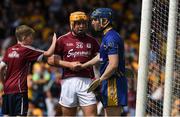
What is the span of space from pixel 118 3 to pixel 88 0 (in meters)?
0.79

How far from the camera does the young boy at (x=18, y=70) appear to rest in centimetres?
930

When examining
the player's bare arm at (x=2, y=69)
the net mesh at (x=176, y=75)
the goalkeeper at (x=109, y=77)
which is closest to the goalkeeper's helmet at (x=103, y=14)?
the goalkeeper at (x=109, y=77)

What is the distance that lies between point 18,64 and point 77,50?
2.77 feet

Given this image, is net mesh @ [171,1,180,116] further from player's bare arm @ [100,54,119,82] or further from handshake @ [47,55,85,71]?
handshake @ [47,55,85,71]

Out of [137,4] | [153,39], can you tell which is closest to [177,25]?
[153,39]

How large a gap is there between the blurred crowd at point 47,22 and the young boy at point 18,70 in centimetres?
420

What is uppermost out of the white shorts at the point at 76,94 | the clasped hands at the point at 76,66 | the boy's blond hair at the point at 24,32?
the boy's blond hair at the point at 24,32

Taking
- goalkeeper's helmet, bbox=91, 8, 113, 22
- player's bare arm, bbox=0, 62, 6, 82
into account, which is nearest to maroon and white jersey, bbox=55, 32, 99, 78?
goalkeeper's helmet, bbox=91, 8, 113, 22

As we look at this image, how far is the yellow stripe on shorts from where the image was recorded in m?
8.45

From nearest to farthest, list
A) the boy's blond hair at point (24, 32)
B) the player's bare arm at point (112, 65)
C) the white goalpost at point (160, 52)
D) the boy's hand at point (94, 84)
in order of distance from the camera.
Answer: the white goalpost at point (160, 52)
the player's bare arm at point (112, 65)
the boy's hand at point (94, 84)
the boy's blond hair at point (24, 32)

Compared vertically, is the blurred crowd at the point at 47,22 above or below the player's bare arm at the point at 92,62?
below

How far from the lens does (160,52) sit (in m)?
9.52

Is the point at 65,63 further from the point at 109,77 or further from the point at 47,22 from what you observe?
the point at 47,22

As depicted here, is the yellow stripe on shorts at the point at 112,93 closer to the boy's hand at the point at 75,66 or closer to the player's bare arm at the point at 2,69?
the boy's hand at the point at 75,66
